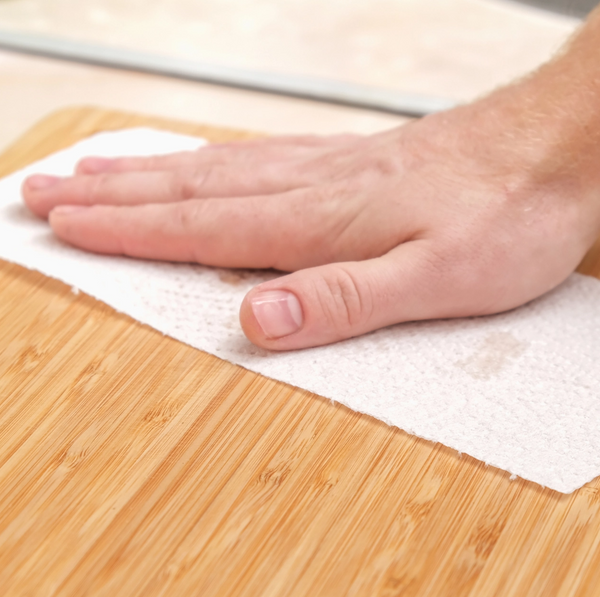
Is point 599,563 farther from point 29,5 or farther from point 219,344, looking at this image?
point 29,5

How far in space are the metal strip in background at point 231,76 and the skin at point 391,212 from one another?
0.39 m

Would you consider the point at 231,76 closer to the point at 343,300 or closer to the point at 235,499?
the point at 343,300

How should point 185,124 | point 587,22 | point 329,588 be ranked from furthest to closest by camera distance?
point 185,124
point 587,22
point 329,588

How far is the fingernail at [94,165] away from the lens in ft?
2.62

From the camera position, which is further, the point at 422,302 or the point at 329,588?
the point at 422,302

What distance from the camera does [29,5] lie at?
1.36m

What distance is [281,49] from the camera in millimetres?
1248

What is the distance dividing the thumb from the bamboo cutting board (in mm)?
46

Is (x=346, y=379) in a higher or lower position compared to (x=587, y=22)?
lower

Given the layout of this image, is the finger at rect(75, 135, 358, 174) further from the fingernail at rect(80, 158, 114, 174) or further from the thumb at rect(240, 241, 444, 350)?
the thumb at rect(240, 241, 444, 350)

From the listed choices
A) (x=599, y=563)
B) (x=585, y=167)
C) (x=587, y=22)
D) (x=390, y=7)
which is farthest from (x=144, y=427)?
(x=390, y=7)

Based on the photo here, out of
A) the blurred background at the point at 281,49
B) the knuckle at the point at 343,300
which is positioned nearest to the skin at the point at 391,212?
the knuckle at the point at 343,300

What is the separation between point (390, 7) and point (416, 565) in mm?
1070

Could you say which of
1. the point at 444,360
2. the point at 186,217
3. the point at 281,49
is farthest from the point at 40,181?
the point at 281,49
